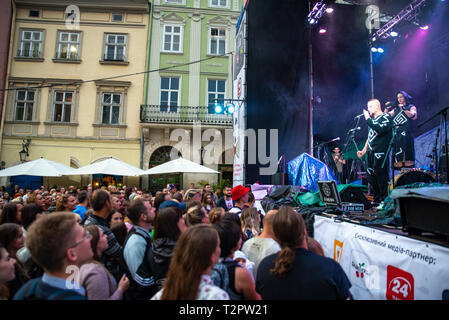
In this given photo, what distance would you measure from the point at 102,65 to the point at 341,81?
12374mm

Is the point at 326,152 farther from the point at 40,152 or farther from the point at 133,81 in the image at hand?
the point at 40,152

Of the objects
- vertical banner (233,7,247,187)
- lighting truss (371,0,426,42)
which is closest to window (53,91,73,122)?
vertical banner (233,7,247,187)

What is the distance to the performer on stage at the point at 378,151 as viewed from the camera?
719cm

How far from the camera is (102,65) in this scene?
15570mm

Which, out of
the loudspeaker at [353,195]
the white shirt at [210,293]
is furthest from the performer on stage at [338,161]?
the white shirt at [210,293]

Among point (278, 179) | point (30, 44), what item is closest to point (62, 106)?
point (30, 44)

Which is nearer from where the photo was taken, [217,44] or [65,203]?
[65,203]

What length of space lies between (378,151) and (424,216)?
16.6ft

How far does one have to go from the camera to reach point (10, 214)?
341 centimetres

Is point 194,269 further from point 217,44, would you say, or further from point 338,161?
point 217,44
